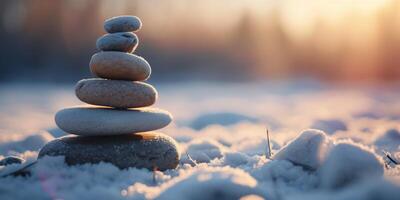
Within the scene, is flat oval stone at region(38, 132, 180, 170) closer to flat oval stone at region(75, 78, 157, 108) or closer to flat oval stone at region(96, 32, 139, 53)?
flat oval stone at region(75, 78, 157, 108)

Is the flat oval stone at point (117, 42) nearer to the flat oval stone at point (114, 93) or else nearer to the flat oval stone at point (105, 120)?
the flat oval stone at point (114, 93)

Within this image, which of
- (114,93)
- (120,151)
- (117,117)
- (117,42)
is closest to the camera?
(120,151)

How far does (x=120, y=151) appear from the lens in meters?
6.09

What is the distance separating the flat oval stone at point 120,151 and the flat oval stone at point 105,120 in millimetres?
140

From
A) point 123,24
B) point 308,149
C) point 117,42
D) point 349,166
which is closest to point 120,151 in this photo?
point 117,42

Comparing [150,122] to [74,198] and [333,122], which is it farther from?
[333,122]

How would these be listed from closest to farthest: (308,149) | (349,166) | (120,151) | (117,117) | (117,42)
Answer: (349,166)
(308,149)
(120,151)
(117,117)
(117,42)

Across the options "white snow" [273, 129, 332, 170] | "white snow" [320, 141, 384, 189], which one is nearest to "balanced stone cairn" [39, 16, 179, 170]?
"white snow" [273, 129, 332, 170]

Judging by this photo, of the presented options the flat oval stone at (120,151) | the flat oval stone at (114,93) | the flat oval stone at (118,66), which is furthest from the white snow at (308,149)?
the flat oval stone at (118,66)

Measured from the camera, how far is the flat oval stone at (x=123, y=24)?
669 centimetres

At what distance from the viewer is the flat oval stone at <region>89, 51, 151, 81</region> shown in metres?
6.46

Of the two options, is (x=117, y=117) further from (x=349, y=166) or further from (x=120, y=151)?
(x=349, y=166)

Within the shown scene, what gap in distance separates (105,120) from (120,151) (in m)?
0.50

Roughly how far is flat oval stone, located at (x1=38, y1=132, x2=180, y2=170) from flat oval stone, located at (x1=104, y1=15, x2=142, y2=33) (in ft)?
5.53
